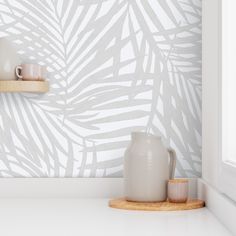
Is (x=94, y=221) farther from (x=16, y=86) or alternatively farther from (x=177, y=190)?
(x=16, y=86)

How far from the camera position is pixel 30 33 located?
2070 millimetres

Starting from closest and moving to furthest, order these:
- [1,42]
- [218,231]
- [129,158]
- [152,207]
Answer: [218,231] → [152,207] → [129,158] → [1,42]

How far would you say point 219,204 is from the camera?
4.96 feet

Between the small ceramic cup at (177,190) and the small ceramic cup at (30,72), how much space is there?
24.0 inches

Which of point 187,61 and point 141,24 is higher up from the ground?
point 141,24

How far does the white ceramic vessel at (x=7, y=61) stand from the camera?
1.95m

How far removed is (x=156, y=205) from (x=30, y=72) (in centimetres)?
65

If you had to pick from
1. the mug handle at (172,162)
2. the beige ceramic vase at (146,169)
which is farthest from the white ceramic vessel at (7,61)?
the mug handle at (172,162)

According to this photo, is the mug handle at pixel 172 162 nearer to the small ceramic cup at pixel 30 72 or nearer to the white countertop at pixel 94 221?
the white countertop at pixel 94 221

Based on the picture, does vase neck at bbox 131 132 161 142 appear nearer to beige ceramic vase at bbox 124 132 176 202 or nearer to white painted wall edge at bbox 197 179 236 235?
beige ceramic vase at bbox 124 132 176 202

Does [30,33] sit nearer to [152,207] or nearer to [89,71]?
[89,71]

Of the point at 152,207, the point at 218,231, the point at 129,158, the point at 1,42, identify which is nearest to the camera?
the point at 218,231

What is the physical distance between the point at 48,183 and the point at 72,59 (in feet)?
1.54

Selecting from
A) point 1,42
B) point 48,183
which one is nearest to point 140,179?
point 48,183
